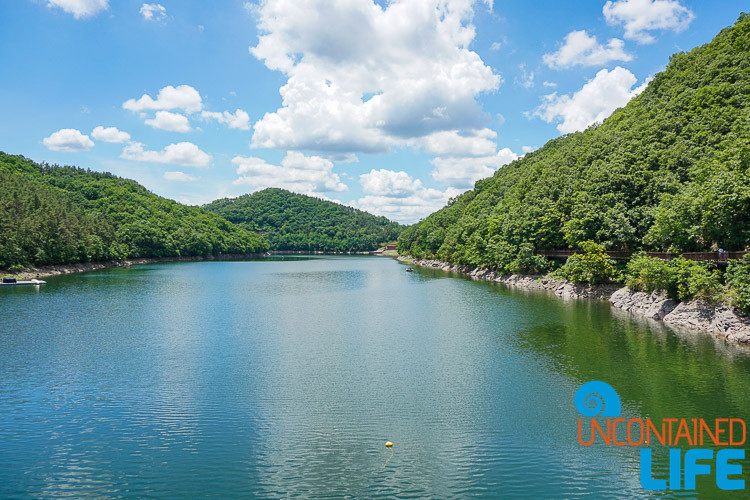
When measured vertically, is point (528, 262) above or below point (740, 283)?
above

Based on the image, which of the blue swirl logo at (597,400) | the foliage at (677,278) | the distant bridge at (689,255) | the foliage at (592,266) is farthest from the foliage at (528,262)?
the blue swirl logo at (597,400)

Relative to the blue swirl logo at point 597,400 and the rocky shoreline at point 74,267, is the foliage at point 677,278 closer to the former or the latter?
the blue swirl logo at point 597,400

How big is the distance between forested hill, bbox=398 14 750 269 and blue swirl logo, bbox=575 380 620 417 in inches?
827

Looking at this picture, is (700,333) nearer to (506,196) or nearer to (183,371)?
A: (183,371)

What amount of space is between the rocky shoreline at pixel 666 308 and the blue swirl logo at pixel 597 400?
15440 millimetres

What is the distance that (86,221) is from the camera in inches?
4065

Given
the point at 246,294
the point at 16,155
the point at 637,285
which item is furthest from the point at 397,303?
the point at 16,155

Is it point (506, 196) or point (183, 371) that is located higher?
point (506, 196)

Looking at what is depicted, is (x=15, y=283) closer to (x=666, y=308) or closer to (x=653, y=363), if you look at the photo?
(x=653, y=363)

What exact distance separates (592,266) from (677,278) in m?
17.0

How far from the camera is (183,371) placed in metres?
24.2

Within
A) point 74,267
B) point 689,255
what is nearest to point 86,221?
point 74,267

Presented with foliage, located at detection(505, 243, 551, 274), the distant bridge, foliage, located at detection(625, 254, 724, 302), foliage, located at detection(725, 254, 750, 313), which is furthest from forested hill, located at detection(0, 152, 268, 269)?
foliage, located at detection(725, 254, 750, 313)

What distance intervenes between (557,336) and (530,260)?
3950cm
